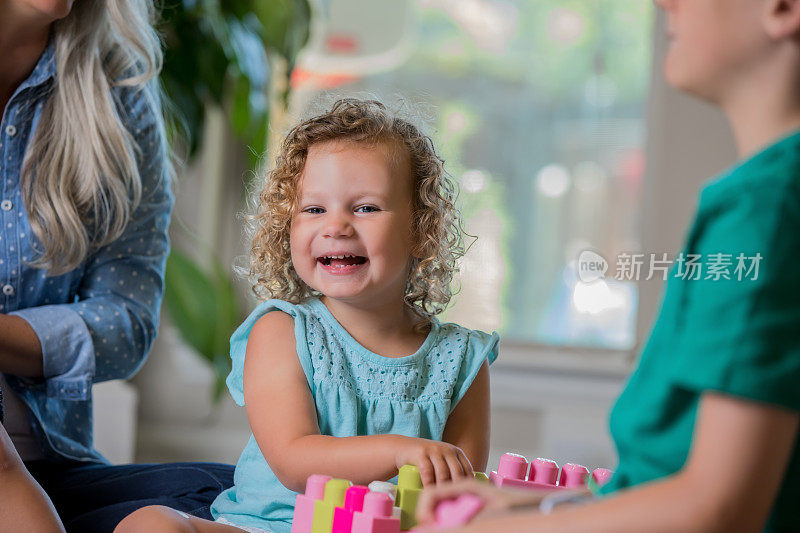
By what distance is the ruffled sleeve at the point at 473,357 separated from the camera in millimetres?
984

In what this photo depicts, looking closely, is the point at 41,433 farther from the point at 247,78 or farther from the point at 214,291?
the point at 247,78

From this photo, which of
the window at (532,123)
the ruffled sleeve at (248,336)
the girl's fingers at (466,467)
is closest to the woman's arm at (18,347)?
the ruffled sleeve at (248,336)

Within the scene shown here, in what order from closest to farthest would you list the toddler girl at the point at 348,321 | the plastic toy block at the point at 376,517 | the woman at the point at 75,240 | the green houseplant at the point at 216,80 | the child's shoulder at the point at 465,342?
the plastic toy block at the point at 376,517 < the toddler girl at the point at 348,321 < the child's shoulder at the point at 465,342 < the woman at the point at 75,240 < the green houseplant at the point at 216,80

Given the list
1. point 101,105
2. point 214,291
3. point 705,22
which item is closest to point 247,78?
point 214,291

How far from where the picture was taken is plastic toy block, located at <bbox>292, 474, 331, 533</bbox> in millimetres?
689

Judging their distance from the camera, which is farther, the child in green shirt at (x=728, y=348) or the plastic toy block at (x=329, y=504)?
the plastic toy block at (x=329, y=504)

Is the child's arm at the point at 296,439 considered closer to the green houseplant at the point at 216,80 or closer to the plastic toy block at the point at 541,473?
the plastic toy block at the point at 541,473

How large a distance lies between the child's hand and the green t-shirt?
0.21 m

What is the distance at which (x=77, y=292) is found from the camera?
4.15 feet

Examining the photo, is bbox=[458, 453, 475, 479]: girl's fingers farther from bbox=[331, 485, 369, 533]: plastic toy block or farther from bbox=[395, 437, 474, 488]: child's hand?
bbox=[331, 485, 369, 533]: plastic toy block

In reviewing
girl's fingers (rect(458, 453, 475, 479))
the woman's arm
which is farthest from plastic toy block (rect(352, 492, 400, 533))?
the woman's arm

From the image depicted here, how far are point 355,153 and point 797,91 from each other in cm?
52

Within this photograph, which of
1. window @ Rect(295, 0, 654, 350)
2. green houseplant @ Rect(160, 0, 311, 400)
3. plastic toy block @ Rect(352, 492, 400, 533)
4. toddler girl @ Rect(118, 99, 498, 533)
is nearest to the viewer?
plastic toy block @ Rect(352, 492, 400, 533)

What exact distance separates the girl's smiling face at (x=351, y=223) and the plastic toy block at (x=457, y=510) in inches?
15.3
